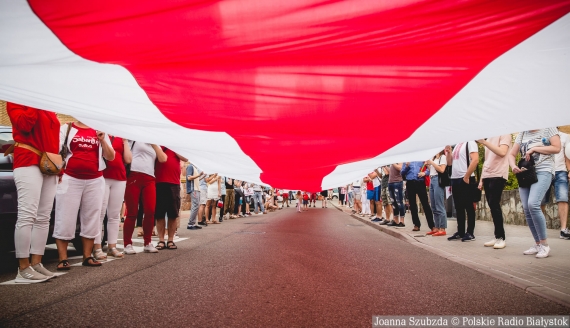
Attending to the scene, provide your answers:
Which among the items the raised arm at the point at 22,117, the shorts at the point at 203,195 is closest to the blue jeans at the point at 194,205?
the shorts at the point at 203,195

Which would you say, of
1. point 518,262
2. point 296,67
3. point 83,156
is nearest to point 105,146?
point 83,156

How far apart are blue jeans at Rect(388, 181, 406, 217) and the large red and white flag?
5938 mm

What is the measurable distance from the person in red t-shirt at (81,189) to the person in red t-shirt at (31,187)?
434mm

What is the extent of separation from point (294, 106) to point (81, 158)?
3009 millimetres

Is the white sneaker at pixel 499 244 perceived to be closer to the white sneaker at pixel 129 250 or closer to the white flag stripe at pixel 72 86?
the white flag stripe at pixel 72 86

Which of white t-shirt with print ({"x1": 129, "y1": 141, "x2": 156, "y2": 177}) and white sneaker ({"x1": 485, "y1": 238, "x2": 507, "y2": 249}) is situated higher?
white t-shirt with print ({"x1": 129, "y1": 141, "x2": 156, "y2": 177})

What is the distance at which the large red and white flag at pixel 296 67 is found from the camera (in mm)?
1992

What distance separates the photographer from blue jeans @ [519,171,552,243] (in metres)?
4.61

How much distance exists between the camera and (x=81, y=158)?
4281mm

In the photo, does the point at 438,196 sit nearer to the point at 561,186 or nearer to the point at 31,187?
the point at 561,186

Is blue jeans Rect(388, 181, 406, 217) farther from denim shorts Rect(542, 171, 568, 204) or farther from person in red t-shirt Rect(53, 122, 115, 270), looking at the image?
person in red t-shirt Rect(53, 122, 115, 270)

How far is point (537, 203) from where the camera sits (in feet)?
15.1

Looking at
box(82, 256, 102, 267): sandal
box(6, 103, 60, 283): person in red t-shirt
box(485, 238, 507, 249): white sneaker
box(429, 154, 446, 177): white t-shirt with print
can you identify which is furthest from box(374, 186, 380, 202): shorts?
box(6, 103, 60, 283): person in red t-shirt

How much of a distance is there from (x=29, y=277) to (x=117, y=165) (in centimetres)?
191
